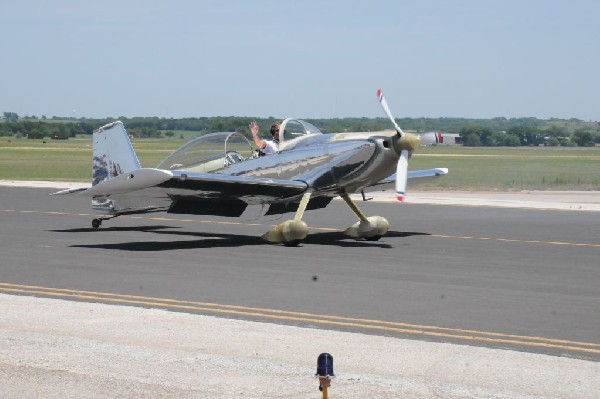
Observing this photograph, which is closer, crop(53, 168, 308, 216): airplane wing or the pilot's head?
crop(53, 168, 308, 216): airplane wing

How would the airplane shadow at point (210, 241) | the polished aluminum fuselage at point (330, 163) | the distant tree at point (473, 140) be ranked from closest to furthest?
1. the airplane shadow at point (210, 241)
2. the polished aluminum fuselage at point (330, 163)
3. the distant tree at point (473, 140)

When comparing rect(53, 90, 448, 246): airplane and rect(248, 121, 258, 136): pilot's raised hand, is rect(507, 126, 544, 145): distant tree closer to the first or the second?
rect(53, 90, 448, 246): airplane

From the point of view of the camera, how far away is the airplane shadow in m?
20.3

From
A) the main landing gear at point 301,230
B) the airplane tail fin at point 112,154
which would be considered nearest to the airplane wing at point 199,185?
the main landing gear at point 301,230

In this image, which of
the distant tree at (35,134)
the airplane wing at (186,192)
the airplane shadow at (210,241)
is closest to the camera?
the airplane wing at (186,192)

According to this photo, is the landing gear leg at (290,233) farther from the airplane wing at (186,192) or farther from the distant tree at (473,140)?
the distant tree at (473,140)

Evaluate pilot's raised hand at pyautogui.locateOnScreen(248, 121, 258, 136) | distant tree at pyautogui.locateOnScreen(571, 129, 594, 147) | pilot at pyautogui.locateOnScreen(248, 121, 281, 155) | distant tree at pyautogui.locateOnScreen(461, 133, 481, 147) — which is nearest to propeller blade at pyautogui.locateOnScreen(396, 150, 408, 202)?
pilot at pyautogui.locateOnScreen(248, 121, 281, 155)

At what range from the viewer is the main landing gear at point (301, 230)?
804 inches

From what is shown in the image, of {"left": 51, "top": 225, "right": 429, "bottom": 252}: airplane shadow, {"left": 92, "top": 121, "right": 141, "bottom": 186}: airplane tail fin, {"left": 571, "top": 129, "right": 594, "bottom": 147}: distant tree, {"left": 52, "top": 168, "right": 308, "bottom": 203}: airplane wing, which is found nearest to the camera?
{"left": 52, "top": 168, "right": 308, "bottom": 203}: airplane wing

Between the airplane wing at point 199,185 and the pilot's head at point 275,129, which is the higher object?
the pilot's head at point 275,129

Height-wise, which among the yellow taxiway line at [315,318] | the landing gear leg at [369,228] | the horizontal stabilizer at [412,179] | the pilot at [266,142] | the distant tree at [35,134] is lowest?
the distant tree at [35,134]

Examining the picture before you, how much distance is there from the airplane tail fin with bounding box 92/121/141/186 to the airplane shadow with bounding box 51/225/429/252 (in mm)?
1528

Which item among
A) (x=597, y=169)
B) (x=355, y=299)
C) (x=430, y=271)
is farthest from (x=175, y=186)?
(x=597, y=169)

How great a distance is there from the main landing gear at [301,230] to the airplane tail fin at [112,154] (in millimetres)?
3088
